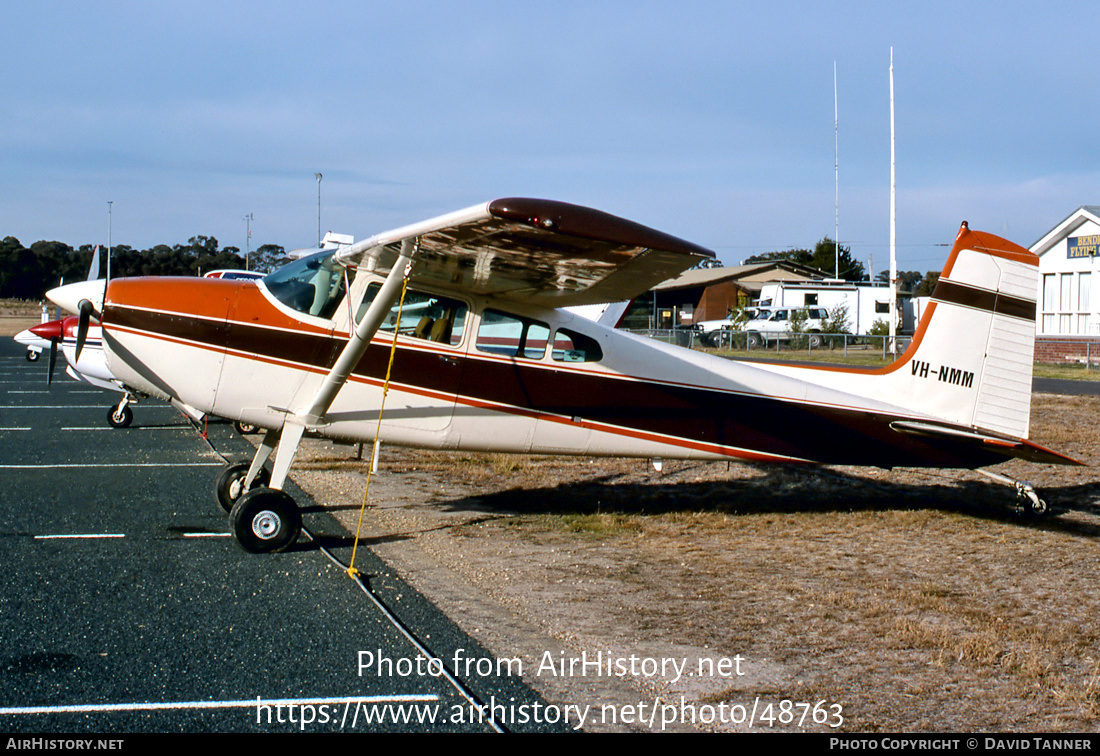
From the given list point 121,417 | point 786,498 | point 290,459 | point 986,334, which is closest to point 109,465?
point 121,417

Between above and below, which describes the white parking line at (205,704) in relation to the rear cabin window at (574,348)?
below

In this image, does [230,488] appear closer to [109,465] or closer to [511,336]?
[511,336]

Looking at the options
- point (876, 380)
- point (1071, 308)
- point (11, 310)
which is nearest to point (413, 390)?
point (876, 380)

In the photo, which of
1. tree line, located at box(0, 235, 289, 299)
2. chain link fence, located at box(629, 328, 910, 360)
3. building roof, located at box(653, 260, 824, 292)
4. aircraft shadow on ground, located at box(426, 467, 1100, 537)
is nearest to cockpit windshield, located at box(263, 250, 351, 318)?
aircraft shadow on ground, located at box(426, 467, 1100, 537)

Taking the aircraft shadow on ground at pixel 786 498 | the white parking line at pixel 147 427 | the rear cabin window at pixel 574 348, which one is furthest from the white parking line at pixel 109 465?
the rear cabin window at pixel 574 348

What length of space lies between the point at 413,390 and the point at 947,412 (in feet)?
16.5

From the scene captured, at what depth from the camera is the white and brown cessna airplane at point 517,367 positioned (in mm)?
6621

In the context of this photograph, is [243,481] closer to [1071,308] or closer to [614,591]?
[614,591]

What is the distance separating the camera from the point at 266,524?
659cm

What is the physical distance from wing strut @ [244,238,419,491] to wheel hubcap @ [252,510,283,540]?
0.91ft

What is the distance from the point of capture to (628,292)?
7.29 meters

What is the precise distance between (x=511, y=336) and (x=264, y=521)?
2547 millimetres

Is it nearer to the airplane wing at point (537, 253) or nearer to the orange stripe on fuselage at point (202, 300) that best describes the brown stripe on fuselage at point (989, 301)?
the airplane wing at point (537, 253)

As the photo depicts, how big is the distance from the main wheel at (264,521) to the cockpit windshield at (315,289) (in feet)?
4.96
